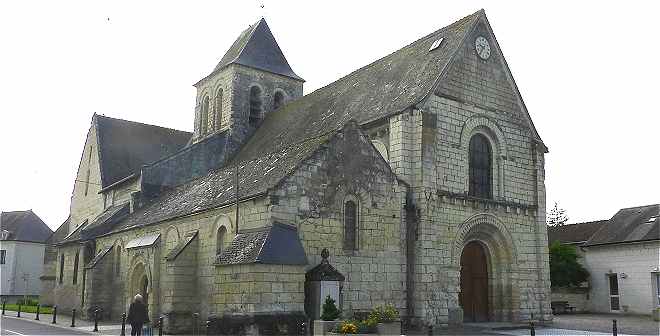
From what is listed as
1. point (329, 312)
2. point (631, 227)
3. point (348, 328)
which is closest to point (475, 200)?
point (329, 312)

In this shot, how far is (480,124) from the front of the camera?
73.6ft

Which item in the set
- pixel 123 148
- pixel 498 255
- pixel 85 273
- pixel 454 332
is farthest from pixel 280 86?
pixel 454 332

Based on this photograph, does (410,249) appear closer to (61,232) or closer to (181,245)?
(181,245)

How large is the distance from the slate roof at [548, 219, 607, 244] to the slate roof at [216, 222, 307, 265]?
2566 centimetres

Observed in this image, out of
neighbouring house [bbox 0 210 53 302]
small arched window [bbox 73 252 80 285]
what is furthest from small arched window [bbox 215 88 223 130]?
neighbouring house [bbox 0 210 53 302]

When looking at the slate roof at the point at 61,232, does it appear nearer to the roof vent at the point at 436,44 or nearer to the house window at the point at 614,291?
the roof vent at the point at 436,44

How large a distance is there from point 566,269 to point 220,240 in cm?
2217

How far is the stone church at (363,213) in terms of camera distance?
54.7 ft

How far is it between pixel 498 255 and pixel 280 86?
17.9 metres

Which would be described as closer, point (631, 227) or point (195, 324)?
point (195, 324)

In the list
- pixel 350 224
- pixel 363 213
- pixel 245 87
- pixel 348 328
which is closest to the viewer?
pixel 348 328

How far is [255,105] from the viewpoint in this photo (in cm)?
3472

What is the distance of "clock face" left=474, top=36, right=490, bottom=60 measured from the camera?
74.5 feet

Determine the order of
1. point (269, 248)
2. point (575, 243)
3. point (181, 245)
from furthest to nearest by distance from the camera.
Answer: point (575, 243) → point (181, 245) → point (269, 248)
